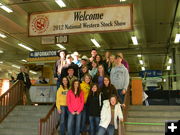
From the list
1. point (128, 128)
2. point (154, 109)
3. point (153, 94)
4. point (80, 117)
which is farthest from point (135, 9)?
point (80, 117)

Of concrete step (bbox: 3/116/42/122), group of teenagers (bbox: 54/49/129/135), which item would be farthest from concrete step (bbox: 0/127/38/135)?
group of teenagers (bbox: 54/49/129/135)

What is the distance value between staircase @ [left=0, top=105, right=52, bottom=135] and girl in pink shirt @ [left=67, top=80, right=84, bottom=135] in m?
2.14

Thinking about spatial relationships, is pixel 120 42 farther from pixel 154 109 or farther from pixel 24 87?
pixel 154 109

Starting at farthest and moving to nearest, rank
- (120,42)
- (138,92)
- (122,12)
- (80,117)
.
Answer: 1. (120,42)
2. (138,92)
3. (122,12)
4. (80,117)

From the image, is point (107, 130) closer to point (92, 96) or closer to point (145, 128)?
point (92, 96)

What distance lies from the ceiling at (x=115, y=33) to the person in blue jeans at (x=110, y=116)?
13.3 feet

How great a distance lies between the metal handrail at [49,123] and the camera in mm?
7024

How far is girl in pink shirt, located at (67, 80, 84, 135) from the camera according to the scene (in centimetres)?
660

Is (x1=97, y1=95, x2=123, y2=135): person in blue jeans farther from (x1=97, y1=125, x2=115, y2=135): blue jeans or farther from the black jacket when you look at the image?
the black jacket

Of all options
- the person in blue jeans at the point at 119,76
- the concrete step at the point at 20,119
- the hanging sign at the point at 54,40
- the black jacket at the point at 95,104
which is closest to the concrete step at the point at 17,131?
the concrete step at the point at 20,119

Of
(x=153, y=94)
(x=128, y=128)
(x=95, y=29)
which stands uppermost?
(x=95, y=29)

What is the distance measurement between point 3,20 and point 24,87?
5847 mm

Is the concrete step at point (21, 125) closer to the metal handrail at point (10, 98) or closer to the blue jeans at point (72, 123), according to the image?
the metal handrail at point (10, 98)

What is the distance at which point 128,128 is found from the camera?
25.1 ft
